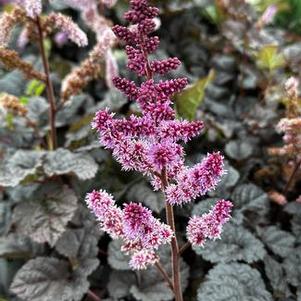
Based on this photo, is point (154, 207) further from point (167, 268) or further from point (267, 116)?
point (267, 116)

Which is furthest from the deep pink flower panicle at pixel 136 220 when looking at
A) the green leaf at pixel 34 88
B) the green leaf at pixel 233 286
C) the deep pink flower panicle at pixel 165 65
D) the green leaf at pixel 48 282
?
the green leaf at pixel 34 88

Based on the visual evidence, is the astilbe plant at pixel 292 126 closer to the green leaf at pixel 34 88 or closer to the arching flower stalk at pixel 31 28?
the arching flower stalk at pixel 31 28

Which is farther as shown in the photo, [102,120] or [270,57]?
[270,57]

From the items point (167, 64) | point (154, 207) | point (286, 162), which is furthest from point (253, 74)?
point (167, 64)

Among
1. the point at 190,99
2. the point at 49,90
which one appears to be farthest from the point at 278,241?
the point at 49,90

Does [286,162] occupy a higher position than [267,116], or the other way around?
[267,116]

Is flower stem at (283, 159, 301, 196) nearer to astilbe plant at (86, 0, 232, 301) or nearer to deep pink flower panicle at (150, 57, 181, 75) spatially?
astilbe plant at (86, 0, 232, 301)

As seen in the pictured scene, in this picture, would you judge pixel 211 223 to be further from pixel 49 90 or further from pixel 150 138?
pixel 49 90
